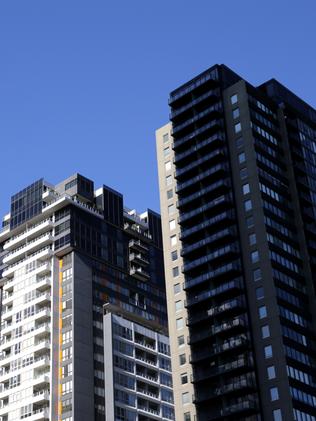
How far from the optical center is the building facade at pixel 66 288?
159000 mm

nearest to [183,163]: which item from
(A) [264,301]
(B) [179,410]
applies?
(A) [264,301]

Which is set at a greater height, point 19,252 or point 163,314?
point 19,252

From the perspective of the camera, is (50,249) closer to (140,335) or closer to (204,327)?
(140,335)

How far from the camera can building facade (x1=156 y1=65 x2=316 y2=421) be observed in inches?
4801

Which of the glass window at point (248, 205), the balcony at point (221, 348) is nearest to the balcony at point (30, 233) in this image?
the glass window at point (248, 205)

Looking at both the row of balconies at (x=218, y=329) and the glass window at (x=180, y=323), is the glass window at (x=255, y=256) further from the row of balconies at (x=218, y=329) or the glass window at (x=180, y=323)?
the glass window at (x=180, y=323)

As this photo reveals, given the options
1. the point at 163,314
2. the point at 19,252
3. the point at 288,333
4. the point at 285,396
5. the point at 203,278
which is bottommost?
the point at 285,396

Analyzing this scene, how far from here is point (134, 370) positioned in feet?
544

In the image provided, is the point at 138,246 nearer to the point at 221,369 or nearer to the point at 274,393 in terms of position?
the point at 221,369

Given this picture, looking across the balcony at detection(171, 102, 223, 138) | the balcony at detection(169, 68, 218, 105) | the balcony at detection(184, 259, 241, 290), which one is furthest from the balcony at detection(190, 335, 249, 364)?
the balcony at detection(169, 68, 218, 105)

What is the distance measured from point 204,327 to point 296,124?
43339 mm

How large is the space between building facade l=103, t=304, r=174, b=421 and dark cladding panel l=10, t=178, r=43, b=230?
28.0m

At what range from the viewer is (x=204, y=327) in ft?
427

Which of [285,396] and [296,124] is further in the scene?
[296,124]
